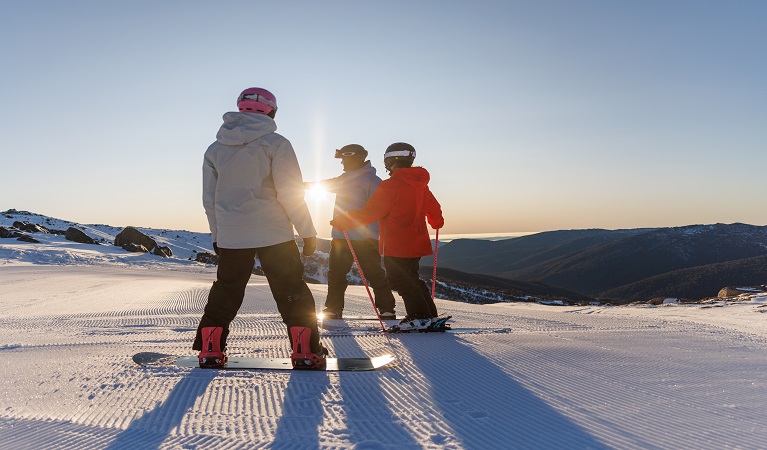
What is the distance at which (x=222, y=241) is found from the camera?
3992mm

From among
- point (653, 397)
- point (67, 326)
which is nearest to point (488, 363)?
point (653, 397)

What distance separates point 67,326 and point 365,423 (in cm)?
497

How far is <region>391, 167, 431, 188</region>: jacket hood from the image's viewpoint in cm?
588

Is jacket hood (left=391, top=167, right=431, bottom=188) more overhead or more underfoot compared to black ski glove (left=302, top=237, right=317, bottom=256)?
more overhead

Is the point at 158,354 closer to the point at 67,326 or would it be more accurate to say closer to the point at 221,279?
the point at 221,279

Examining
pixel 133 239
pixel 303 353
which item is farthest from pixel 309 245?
pixel 133 239

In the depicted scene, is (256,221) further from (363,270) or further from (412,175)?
(363,270)

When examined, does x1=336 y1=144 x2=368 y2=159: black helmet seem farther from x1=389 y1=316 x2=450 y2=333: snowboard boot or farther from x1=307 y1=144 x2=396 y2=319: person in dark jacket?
x1=389 y1=316 x2=450 y2=333: snowboard boot

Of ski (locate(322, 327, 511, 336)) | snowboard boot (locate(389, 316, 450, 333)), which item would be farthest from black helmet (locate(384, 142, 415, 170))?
ski (locate(322, 327, 511, 336))

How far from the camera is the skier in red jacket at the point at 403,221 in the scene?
586cm

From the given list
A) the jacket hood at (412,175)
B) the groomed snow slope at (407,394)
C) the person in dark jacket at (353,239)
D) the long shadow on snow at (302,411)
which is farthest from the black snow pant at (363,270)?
the long shadow on snow at (302,411)

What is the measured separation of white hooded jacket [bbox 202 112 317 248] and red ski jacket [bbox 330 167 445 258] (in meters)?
1.87

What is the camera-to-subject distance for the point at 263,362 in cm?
387

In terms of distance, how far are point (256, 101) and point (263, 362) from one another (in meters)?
2.05
